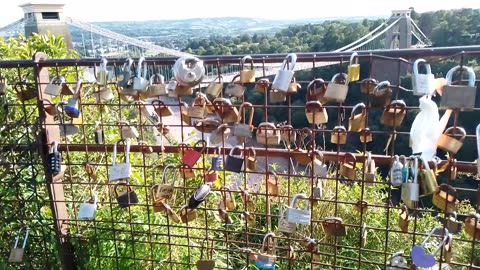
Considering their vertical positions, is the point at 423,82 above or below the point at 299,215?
above

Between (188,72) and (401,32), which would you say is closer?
(188,72)

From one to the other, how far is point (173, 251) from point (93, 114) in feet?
4.37

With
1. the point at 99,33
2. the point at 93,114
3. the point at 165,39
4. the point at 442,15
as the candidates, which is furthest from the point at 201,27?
the point at 93,114

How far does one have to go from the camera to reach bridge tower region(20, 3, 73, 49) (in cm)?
502

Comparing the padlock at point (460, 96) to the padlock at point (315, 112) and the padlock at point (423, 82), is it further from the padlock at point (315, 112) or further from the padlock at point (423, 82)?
the padlock at point (315, 112)

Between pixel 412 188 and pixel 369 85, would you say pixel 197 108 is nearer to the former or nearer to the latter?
pixel 369 85

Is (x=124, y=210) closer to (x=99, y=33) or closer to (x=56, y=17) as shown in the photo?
(x=56, y=17)

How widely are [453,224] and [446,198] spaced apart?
8 cm

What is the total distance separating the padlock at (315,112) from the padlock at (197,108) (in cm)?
34

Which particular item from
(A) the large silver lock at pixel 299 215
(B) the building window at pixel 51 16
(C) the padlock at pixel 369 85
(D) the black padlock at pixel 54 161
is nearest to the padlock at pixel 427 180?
(C) the padlock at pixel 369 85

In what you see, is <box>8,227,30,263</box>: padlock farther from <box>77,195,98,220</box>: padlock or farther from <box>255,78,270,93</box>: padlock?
<box>255,78,270,93</box>: padlock

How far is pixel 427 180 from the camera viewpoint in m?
1.24

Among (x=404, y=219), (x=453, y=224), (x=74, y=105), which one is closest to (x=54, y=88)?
(x=74, y=105)

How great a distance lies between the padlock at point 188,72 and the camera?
1.40 m
